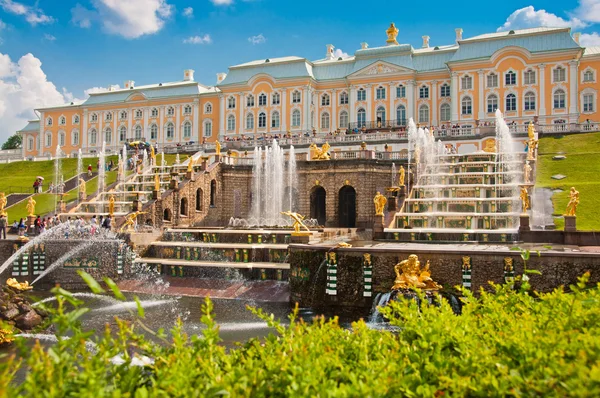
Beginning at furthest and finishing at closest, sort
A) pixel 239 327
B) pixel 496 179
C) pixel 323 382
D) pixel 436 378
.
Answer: pixel 496 179
pixel 239 327
pixel 436 378
pixel 323 382

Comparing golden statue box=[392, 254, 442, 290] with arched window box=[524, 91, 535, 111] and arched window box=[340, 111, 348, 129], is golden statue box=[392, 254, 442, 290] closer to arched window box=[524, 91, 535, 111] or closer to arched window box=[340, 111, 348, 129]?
arched window box=[524, 91, 535, 111]

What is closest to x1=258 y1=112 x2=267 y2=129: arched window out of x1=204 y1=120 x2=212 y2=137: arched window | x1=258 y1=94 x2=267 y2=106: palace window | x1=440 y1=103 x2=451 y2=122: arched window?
x1=258 y1=94 x2=267 y2=106: palace window

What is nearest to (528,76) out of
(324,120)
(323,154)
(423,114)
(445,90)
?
(445,90)

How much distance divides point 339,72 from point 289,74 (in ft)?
20.3

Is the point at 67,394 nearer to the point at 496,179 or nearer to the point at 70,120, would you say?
the point at 496,179

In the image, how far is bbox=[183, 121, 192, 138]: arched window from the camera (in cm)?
7206

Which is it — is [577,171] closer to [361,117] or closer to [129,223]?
[129,223]

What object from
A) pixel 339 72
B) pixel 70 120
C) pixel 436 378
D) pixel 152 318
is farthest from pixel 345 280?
pixel 70 120

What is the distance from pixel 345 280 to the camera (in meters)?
16.9

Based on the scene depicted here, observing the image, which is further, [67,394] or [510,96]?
[510,96]

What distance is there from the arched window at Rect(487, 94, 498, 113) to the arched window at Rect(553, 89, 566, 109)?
5.70m

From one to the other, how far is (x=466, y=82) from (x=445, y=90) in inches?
111

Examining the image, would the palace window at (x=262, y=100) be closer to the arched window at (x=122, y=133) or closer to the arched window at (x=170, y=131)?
the arched window at (x=170, y=131)

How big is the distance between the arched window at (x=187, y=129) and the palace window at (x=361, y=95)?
2462cm
